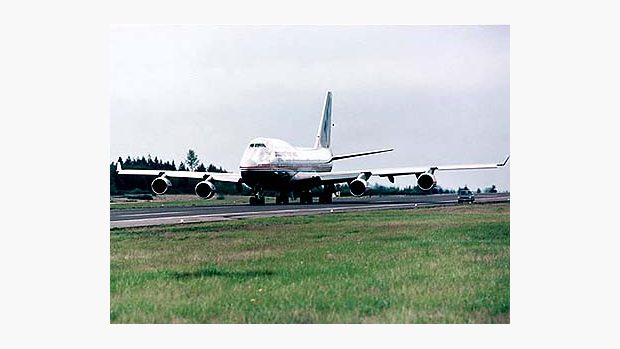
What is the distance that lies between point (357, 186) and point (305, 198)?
6.05m

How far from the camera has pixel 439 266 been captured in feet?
46.3

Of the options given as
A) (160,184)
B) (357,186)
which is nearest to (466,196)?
(160,184)

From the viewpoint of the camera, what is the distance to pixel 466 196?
1822 centimetres

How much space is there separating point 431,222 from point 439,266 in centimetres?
257

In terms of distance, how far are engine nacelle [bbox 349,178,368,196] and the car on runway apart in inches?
367

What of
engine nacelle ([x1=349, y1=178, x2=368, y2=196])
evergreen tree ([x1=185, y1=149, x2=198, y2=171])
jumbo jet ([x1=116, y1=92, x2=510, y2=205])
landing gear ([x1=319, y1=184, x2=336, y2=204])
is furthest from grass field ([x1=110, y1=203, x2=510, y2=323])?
landing gear ([x1=319, y1=184, x2=336, y2=204])

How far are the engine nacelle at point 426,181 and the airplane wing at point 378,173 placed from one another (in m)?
0.13

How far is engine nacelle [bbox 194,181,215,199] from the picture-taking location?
1740 cm

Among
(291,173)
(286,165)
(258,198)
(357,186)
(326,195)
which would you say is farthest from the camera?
(326,195)

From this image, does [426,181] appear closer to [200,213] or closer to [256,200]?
[200,213]

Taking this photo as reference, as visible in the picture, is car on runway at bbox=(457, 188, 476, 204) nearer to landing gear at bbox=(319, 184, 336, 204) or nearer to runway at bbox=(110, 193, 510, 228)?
runway at bbox=(110, 193, 510, 228)

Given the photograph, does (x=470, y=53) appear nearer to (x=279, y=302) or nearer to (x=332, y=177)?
(x=279, y=302)

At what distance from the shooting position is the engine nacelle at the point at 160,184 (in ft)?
55.8
